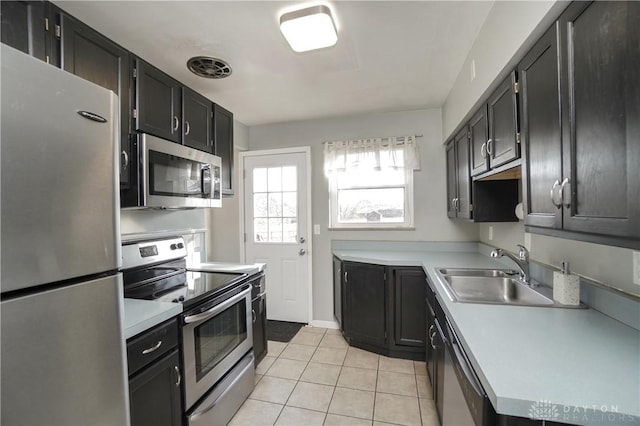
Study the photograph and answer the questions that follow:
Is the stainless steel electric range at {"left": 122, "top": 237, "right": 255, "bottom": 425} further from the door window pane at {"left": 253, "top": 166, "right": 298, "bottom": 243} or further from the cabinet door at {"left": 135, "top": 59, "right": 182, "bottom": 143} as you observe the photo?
the door window pane at {"left": 253, "top": 166, "right": 298, "bottom": 243}

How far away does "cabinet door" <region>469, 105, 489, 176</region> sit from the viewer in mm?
1782

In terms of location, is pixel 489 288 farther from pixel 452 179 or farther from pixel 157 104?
pixel 157 104

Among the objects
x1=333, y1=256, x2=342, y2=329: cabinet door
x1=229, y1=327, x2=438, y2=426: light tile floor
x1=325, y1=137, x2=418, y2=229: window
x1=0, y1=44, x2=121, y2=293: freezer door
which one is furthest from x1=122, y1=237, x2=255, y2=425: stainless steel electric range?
x1=325, y1=137, x2=418, y2=229: window

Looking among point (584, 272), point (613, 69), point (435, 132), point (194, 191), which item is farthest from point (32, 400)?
point (435, 132)

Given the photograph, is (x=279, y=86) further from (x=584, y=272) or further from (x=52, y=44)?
(x=584, y=272)

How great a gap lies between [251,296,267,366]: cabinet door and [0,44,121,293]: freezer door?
145 centimetres

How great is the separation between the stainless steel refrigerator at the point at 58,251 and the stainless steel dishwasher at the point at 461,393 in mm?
1182

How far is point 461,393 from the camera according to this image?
1103 mm

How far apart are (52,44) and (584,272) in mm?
2701

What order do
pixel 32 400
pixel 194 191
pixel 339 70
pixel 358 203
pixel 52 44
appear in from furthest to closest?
pixel 358 203
pixel 339 70
pixel 194 191
pixel 52 44
pixel 32 400

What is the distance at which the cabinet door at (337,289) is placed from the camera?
305 centimetres

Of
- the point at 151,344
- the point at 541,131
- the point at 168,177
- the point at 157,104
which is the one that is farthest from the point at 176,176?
the point at 541,131

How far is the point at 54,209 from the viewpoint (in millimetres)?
781

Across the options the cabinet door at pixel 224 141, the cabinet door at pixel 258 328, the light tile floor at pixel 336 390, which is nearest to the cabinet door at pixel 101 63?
the cabinet door at pixel 224 141
